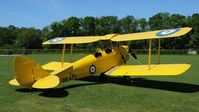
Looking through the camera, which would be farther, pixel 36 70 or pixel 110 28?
pixel 110 28

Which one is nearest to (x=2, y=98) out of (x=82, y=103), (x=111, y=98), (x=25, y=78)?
(x=25, y=78)

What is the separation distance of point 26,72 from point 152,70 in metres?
5.00

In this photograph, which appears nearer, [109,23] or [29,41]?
[109,23]

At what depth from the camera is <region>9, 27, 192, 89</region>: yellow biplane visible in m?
7.07

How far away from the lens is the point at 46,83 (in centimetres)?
699

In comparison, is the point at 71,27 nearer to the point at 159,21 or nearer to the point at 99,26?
the point at 99,26

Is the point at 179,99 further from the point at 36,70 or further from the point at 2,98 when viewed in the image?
the point at 2,98

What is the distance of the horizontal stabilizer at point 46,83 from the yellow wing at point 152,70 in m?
3.45

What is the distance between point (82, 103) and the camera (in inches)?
254

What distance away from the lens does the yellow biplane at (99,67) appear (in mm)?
7070

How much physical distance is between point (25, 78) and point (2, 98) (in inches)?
37.9

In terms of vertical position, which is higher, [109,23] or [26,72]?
[109,23]

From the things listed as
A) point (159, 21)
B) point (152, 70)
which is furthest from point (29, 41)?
point (152, 70)

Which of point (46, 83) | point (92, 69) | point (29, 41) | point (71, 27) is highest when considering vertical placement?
point (71, 27)
